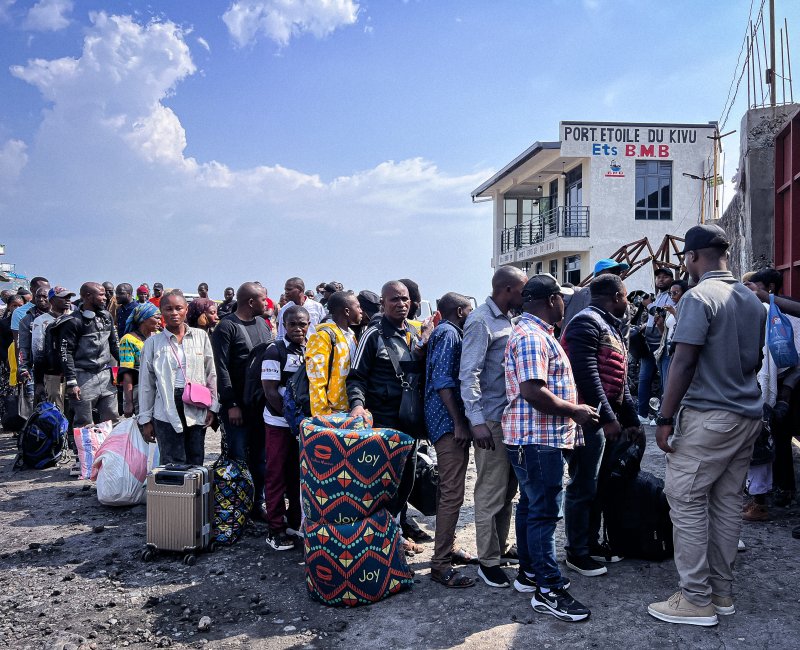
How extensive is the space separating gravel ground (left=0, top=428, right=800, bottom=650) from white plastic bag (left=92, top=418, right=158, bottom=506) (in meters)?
0.74

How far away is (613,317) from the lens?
4137 mm

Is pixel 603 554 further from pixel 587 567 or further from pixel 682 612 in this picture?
pixel 682 612

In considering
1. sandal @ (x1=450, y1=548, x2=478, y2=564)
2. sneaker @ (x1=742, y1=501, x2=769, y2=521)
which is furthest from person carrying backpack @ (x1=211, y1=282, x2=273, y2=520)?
sneaker @ (x1=742, y1=501, x2=769, y2=521)

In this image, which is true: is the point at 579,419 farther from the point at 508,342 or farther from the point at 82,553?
the point at 82,553

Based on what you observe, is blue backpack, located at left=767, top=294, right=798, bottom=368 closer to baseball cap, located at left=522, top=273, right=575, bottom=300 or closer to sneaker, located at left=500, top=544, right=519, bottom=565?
baseball cap, located at left=522, top=273, right=575, bottom=300

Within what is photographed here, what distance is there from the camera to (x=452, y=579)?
13.1 feet

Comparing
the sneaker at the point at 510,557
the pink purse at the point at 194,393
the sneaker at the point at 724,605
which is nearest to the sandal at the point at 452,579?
the sneaker at the point at 510,557

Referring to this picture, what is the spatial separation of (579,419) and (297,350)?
222 cm

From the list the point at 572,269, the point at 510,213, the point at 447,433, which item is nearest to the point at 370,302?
the point at 447,433

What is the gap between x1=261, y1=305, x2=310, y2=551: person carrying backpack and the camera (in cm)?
468

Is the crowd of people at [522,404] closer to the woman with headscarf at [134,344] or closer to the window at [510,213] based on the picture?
the woman with headscarf at [134,344]

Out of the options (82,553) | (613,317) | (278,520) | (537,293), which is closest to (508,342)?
(537,293)

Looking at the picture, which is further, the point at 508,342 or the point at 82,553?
the point at 82,553

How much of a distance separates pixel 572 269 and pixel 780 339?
892 inches
